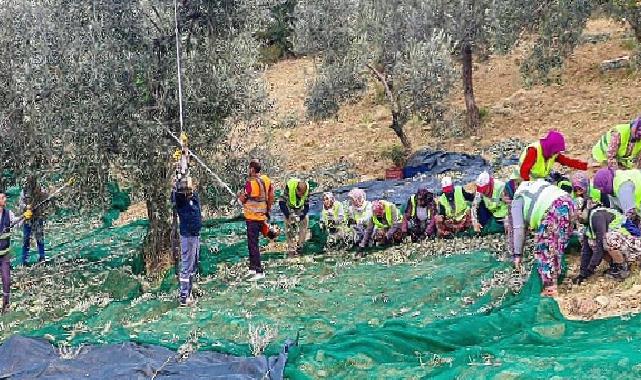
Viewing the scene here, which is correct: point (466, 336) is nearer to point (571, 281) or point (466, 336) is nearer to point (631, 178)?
point (571, 281)

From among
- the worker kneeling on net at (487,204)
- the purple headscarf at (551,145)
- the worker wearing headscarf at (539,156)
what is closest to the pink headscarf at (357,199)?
the worker kneeling on net at (487,204)

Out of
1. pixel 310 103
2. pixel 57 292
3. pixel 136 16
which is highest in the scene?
pixel 136 16

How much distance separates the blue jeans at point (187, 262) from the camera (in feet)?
30.3

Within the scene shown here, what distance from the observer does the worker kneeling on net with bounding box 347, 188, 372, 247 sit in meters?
12.3

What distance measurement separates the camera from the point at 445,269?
9.37m

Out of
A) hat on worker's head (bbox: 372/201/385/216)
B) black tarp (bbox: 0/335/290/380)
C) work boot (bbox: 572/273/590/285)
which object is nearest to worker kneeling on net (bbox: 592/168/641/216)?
work boot (bbox: 572/273/590/285)

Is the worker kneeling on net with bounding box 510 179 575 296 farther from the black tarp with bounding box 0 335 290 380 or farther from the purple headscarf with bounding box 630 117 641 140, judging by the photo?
the black tarp with bounding box 0 335 290 380

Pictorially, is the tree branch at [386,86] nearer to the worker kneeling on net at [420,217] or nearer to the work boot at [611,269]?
the worker kneeling on net at [420,217]

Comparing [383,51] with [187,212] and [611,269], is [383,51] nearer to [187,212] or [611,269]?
[187,212]

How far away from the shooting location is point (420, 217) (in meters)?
12.1

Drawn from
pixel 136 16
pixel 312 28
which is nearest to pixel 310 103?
pixel 312 28

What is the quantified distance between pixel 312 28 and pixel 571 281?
14.0 m

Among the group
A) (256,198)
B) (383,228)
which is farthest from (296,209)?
(256,198)

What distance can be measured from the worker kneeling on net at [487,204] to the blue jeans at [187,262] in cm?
436
